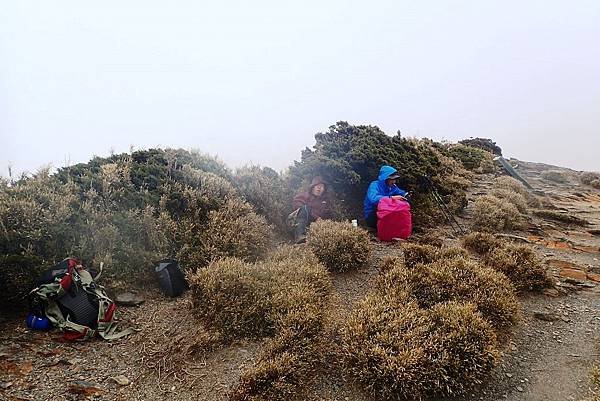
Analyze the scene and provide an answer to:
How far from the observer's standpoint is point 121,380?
14.5 ft

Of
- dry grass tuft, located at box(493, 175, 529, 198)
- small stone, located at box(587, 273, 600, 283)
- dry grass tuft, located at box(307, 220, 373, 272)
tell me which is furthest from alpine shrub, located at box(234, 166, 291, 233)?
dry grass tuft, located at box(493, 175, 529, 198)

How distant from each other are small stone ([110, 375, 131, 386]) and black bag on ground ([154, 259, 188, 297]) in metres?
1.82

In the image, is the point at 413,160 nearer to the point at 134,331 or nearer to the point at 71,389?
the point at 134,331

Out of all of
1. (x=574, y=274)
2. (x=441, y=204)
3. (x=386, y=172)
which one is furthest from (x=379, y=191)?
(x=574, y=274)

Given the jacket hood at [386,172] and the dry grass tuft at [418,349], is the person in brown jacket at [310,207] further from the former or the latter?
the dry grass tuft at [418,349]

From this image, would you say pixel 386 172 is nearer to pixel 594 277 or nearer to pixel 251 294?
pixel 594 277

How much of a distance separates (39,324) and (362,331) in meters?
4.12

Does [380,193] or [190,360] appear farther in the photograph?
[380,193]

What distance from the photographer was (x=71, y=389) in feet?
13.7

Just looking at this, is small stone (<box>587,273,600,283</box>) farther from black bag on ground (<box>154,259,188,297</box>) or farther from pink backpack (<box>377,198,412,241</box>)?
black bag on ground (<box>154,259,188,297</box>)

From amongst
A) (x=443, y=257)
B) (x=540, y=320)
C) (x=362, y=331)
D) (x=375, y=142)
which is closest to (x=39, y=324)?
(x=362, y=331)

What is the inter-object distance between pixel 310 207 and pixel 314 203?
16cm

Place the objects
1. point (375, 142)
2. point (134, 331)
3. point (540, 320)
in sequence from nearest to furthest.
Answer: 1. point (134, 331)
2. point (540, 320)
3. point (375, 142)

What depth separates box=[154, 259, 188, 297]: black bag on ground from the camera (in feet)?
20.4
